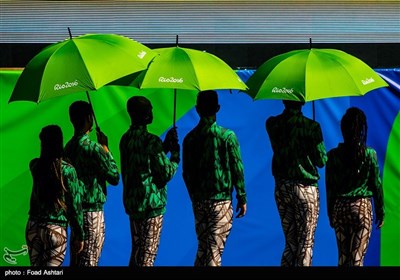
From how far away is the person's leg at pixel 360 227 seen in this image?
888 cm

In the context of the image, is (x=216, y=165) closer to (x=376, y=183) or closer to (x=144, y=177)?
(x=144, y=177)

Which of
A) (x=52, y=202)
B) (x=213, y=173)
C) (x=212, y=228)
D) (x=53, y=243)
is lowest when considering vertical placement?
(x=53, y=243)

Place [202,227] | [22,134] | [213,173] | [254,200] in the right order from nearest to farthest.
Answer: [213,173] < [202,227] < [22,134] < [254,200]

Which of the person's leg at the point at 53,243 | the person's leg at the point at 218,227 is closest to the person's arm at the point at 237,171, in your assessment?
the person's leg at the point at 218,227

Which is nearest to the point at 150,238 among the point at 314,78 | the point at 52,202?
the point at 52,202

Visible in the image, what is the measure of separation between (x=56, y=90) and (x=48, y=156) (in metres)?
0.56

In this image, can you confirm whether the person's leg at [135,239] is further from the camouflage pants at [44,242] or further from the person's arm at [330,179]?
the person's arm at [330,179]

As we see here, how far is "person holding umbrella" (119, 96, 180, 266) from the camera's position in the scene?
8766mm

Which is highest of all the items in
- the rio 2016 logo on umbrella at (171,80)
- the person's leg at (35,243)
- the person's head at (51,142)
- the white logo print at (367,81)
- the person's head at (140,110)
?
the white logo print at (367,81)

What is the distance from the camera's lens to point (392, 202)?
406 inches

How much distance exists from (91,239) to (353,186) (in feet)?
7.42

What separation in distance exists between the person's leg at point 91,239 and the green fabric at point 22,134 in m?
1.32

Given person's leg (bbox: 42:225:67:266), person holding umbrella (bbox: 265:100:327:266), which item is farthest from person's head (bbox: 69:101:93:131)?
person holding umbrella (bbox: 265:100:327:266)

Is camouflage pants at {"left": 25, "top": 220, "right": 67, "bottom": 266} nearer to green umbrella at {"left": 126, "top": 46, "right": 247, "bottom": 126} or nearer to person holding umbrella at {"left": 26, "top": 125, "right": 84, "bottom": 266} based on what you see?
person holding umbrella at {"left": 26, "top": 125, "right": 84, "bottom": 266}
